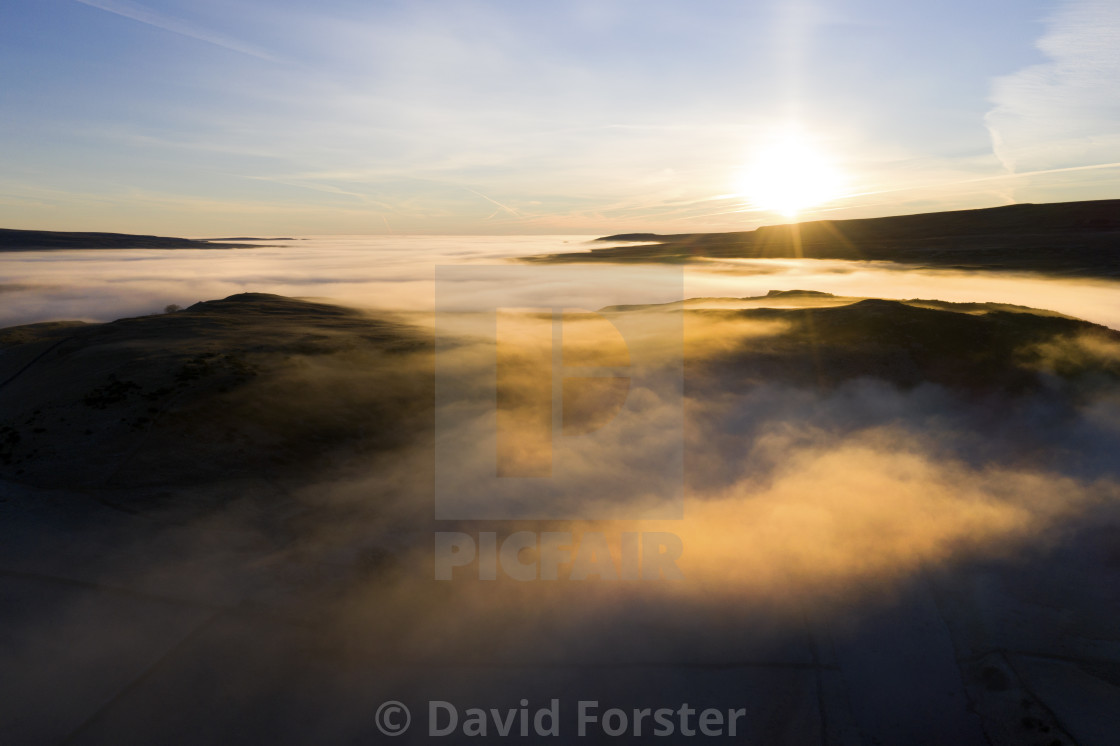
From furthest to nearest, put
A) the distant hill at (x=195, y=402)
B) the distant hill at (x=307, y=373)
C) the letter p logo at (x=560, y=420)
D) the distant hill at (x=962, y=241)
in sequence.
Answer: the distant hill at (x=962, y=241) → the letter p logo at (x=560, y=420) → the distant hill at (x=307, y=373) → the distant hill at (x=195, y=402)

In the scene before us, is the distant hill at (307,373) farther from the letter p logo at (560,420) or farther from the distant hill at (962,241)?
the distant hill at (962,241)

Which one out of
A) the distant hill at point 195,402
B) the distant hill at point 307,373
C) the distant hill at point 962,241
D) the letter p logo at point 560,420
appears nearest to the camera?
the distant hill at point 195,402

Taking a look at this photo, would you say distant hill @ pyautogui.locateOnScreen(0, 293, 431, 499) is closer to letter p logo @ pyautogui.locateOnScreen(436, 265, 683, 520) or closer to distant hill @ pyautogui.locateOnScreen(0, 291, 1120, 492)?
distant hill @ pyautogui.locateOnScreen(0, 291, 1120, 492)

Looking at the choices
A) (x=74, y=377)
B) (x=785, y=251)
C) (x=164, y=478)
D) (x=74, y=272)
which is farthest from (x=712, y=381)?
(x=74, y=272)

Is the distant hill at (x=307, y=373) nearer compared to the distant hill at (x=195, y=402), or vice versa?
the distant hill at (x=195, y=402)

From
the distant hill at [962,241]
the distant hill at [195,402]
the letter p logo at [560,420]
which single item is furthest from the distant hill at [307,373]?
the distant hill at [962,241]

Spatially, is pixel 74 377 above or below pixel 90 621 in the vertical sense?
above

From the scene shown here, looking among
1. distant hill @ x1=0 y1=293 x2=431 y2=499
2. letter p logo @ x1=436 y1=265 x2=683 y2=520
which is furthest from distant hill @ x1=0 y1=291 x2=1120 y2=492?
letter p logo @ x1=436 y1=265 x2=683 y2=520

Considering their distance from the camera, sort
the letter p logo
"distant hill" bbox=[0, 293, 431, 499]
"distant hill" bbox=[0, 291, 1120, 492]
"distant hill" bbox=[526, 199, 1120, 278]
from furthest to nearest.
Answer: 1. "distant hill" bbox=[526, 199, 1120, 278]
2. the letter p logo
3. "distant hill" bbox=[0, 291, 1120, 492]
4. "distant hill" bbox=[0, 293, 431, 499]

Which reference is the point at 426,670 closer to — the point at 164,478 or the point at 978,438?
the point at 164,478
